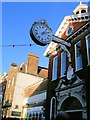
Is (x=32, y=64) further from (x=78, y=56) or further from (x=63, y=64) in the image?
(x=78, y=56)

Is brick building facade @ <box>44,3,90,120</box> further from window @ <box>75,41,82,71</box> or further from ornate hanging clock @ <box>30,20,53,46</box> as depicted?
ornate hanging clock @ <box>30,20,53,46</box>

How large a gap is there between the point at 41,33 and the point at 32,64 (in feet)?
59.4

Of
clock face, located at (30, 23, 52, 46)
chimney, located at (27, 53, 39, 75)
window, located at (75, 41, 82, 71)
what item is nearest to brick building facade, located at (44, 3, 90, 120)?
window, located at (75, 41, 82, 71)

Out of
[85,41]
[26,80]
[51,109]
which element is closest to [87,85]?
[85,41]

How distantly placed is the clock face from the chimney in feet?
56.6

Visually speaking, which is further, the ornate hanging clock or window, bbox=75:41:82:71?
window, bbox=75:41:82:71

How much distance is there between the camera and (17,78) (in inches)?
1148

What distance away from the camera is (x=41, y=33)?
12.5 m

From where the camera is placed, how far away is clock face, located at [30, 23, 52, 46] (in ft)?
39.8

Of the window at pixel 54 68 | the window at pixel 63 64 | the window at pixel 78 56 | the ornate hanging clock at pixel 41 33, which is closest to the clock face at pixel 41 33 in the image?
the ornate hanging clock at pixel 41 33

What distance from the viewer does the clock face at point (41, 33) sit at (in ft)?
39.8

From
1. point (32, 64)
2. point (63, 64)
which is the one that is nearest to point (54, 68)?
point (63, 64)

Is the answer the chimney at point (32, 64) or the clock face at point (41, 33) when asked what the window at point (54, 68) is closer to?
the clock face at point (41, 33)

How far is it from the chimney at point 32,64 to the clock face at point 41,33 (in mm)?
17253
